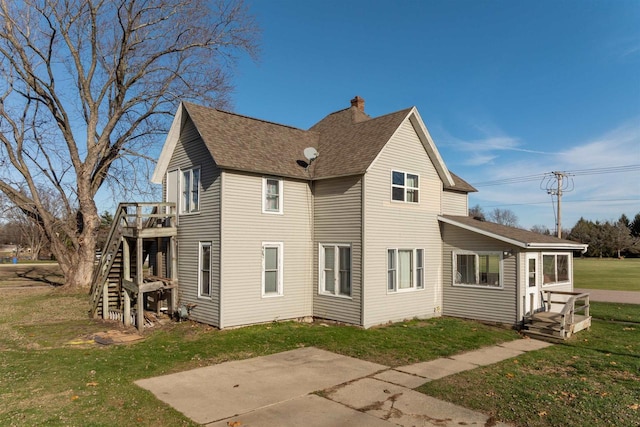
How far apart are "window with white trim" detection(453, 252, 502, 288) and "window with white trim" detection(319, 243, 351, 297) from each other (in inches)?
178

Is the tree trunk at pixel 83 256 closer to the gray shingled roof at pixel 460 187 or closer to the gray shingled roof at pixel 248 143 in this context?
the gray shingled roof at pixel 248 143

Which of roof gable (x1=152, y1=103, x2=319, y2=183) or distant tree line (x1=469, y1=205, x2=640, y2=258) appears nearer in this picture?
roof gable (x1=152, y1=103, x2=319, y2=183)

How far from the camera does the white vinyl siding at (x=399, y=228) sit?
45.9 ft

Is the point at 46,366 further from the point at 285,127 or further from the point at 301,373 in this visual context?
the point at 285,127

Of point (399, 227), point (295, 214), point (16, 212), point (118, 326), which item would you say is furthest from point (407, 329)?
point (16, 212)

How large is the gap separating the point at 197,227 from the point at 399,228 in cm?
689

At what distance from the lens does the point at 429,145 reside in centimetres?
1608

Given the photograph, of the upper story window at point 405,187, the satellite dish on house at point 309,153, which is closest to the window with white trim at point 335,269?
the upper story window at point 405,187

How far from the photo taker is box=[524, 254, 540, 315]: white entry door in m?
14.5

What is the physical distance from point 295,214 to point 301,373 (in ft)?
22.6

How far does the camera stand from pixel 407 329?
13.6 meters

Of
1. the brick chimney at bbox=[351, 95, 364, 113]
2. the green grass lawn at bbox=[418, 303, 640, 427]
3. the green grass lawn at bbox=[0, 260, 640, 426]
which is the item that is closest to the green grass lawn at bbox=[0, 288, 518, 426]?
the green grass lawn at bbox=[0, 260, 640, 426]

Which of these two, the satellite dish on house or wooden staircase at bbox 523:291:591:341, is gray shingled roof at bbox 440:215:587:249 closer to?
wooden staircase at bbox 523:291:591:341

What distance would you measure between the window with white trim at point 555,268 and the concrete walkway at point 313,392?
22.1ft
